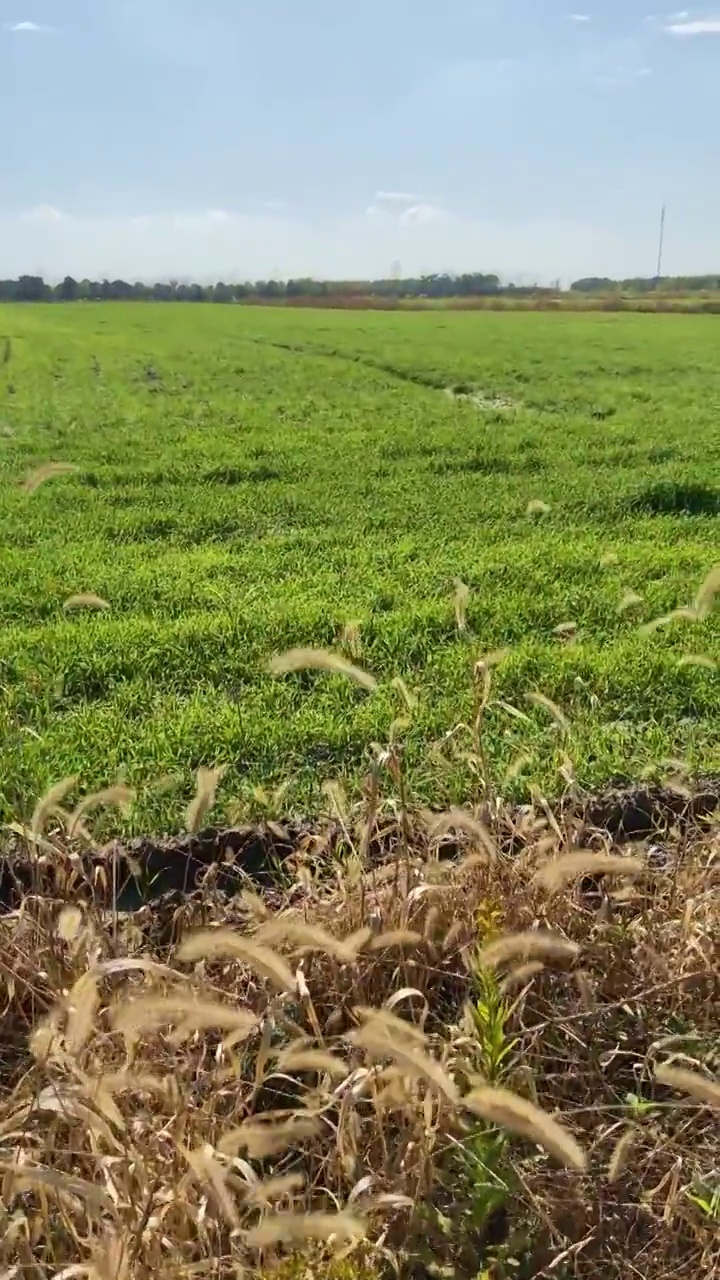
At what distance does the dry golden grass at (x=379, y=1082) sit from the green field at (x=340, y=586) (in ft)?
1.84

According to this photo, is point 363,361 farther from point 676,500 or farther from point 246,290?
point 246,290

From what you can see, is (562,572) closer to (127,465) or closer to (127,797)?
(127,797)

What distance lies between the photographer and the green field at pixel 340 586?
3.72 meters

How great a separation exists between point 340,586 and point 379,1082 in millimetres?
3707

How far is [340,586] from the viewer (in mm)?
5590

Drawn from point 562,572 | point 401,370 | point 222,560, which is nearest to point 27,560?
point 222,560

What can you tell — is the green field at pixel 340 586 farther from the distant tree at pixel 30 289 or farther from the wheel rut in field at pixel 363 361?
the distant tree at pixel 30 289

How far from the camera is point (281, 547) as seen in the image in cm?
650

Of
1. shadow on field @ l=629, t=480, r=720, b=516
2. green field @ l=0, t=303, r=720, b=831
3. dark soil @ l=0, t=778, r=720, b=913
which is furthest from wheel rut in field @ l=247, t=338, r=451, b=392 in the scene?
dark soil @ l=0, t=778, r=720, b=913

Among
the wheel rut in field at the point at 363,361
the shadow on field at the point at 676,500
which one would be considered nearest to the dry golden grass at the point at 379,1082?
the shadow on field at the point at 676,500

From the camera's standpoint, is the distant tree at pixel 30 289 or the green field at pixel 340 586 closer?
the green field at pixel 340 586

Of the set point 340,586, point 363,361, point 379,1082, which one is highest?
point 363,361

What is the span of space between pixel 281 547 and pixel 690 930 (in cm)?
437

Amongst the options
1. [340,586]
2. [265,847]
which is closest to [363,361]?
[340,586]
